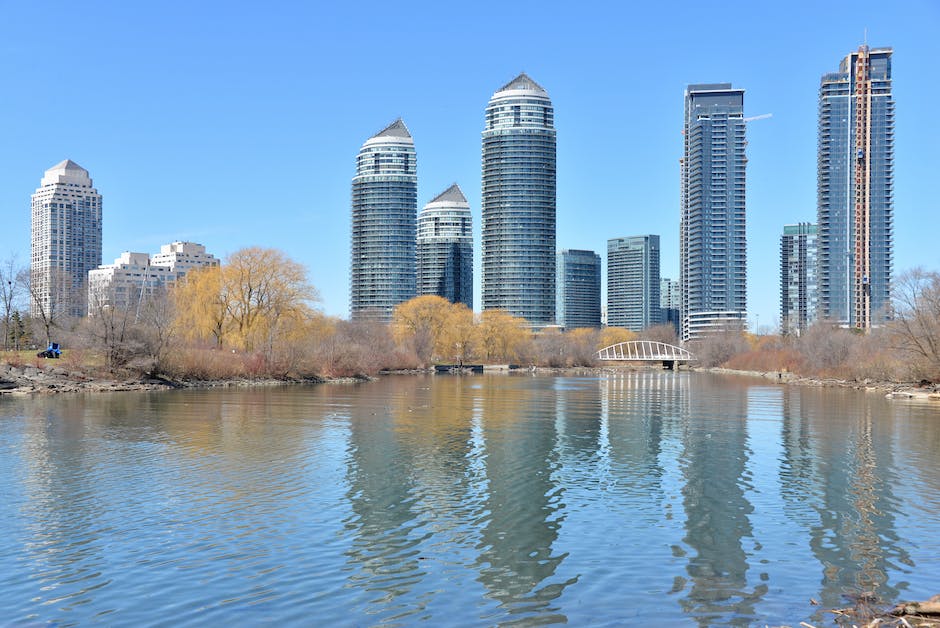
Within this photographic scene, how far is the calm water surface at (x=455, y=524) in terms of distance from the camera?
13523 millimetres

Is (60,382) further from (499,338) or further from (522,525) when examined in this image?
(499,338)

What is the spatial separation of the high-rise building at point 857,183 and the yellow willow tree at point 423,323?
95.1 meters

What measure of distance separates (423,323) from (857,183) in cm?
10888

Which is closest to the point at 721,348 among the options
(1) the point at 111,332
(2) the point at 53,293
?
(2) the point at 53,293

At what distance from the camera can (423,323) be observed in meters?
156

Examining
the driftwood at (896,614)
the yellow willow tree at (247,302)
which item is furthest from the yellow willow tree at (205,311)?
the driftwood at (896,614)

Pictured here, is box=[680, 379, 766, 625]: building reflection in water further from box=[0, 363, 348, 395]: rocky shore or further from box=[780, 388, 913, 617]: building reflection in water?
box=[0, 363, 348, 395]: rocky shore

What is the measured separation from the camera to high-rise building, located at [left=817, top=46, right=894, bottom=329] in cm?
18325

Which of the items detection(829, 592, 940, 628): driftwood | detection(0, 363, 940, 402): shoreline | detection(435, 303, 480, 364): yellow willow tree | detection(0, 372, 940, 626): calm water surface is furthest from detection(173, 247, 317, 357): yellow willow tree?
detection(829, 592, 940, 628): driftwood

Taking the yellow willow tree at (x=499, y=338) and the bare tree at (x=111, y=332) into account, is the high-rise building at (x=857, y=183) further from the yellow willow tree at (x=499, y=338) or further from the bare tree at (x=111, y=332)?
the bare tree at (x=111, y=332)

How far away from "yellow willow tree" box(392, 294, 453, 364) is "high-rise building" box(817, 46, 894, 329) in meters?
95.1

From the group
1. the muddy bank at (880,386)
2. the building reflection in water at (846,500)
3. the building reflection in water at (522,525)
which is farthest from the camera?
the muddy bank at (880,386)

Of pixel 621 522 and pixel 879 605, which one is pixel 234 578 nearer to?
pixel 621 522

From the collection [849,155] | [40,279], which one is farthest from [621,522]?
[849,155]
